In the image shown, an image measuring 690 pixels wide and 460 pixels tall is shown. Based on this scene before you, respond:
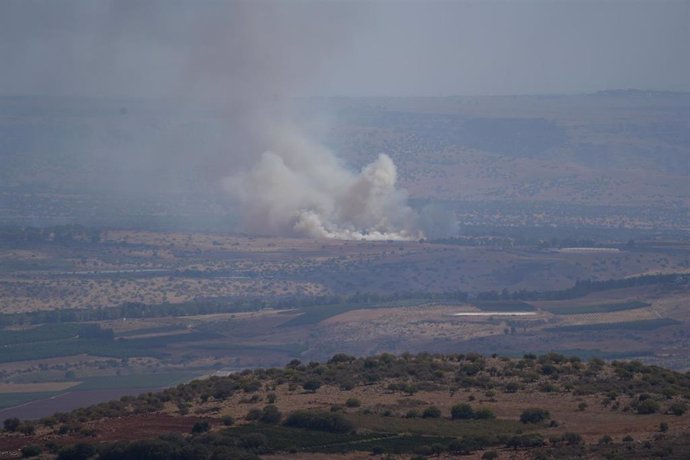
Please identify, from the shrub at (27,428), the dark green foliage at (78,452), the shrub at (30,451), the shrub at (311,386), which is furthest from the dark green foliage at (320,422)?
the shrub at (27,428)

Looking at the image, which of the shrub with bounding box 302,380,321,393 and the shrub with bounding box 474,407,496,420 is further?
the shrub with bounding box 302,380,321,393

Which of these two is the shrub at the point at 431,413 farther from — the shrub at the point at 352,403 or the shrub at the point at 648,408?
the shrub at the point at 648,408

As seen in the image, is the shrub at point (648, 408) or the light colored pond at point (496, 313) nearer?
the shrub at point (648, 408)

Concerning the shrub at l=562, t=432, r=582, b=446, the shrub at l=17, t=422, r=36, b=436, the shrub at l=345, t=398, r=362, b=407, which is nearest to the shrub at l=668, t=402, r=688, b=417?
the shrub at l=562, t=432, r=582, b=446

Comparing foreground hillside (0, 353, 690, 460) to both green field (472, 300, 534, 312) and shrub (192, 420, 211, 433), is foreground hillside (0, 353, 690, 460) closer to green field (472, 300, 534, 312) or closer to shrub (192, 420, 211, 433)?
shrub (192, 420, 211, 433)

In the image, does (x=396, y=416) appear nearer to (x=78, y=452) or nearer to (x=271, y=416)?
(x=271, y=416)

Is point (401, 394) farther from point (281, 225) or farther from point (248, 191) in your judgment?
point (248, 191)
